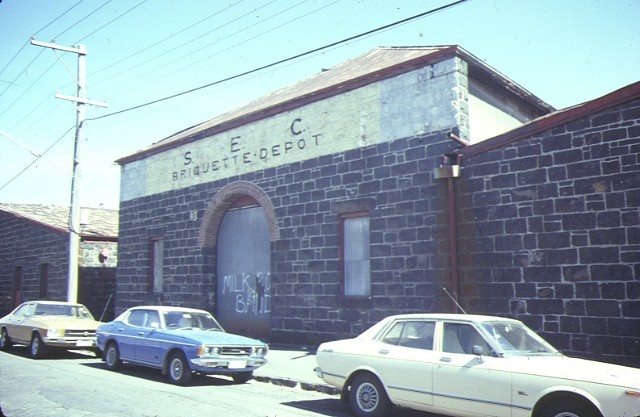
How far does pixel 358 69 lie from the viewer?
16391mm

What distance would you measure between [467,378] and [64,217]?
27042mm

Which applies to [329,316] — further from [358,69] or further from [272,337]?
[358,69]

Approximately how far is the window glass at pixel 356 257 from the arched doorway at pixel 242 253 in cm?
252

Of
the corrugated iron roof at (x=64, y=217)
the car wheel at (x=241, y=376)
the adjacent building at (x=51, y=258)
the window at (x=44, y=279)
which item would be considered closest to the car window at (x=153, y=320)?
the car wheel at (x=241, y=376)

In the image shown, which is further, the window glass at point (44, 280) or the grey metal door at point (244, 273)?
the window glass at point (44, 280)

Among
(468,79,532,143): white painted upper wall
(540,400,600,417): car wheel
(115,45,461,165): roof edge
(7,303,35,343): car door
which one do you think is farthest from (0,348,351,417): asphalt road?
(115,45,461,165): roof edge

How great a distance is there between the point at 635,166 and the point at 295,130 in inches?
333

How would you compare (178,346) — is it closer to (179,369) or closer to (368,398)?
(179,369)

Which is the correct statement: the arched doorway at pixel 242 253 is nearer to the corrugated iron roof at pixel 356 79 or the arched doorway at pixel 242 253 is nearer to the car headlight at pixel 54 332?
the corrugated iron roof at pixel 356 79

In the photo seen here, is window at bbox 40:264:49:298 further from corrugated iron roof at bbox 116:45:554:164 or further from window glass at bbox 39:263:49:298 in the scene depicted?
corrugated iron roof at bbox 116:45:554:164

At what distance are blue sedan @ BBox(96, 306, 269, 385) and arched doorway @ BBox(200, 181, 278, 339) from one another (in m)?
5.15

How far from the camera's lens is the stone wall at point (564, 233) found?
10.2 m

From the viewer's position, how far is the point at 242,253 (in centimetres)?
1792

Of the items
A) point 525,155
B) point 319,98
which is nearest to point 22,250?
point 319,98
